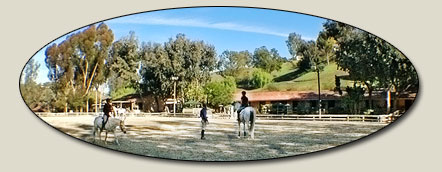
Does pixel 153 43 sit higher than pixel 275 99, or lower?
higher

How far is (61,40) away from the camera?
34.4 feet

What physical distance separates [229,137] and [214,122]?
0.59m

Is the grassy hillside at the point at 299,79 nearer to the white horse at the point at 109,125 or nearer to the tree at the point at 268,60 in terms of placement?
the tree at the point at 268,60

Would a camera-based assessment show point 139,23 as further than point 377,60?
Yes

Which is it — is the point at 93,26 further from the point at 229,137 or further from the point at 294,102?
the point at 294,102

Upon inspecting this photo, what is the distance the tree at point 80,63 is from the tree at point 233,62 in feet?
8.64

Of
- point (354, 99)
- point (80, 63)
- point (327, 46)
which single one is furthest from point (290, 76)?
point (80, 63)

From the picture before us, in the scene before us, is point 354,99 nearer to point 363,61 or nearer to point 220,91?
point 363,61

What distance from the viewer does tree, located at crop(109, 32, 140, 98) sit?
9.66 meters

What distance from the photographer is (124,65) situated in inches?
384

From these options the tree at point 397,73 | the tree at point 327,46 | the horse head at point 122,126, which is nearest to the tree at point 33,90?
the horse head at point 122,126

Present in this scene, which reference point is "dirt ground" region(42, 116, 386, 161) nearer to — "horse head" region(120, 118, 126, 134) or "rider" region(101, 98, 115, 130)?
"horse head" region(120, 118, 126, 134)

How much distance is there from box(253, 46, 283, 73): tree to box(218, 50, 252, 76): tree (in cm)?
15

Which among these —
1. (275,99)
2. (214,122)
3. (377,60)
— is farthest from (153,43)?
(377,60)
